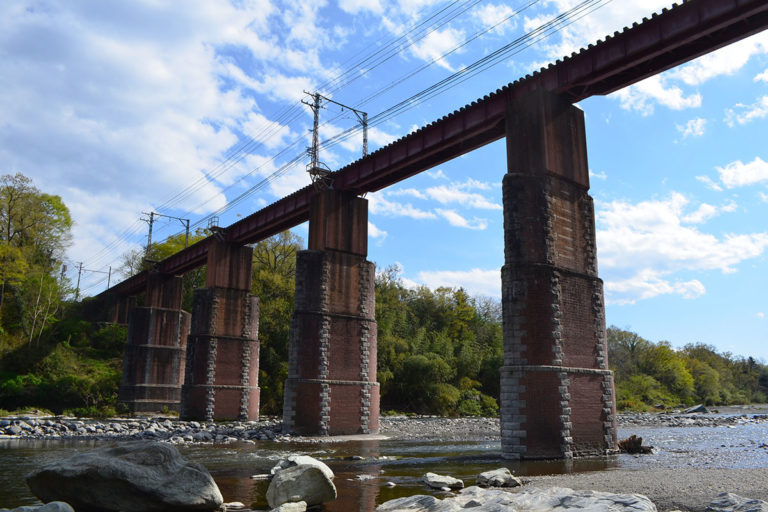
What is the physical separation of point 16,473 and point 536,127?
19.1 metres

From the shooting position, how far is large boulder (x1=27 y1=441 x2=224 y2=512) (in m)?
9.31

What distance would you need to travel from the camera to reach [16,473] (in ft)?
48.7

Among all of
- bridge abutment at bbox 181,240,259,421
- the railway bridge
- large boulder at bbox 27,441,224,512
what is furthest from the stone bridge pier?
bridge abutment at bbox 181,240,259,421

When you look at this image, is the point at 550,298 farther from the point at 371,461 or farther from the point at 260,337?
the point at 260,337

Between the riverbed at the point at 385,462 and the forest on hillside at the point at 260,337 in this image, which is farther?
the forest on hillside at the point at 260,337

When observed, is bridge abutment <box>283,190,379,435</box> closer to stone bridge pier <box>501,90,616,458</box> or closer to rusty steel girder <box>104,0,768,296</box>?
rusty steel girder <box>104,0,768,296</box>

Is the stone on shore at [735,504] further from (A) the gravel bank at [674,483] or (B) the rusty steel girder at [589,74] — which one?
(B) the rusty steel girder at [589,74]

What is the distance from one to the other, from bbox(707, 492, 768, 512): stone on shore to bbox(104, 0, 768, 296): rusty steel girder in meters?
14.4

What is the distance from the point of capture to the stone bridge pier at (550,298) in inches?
692

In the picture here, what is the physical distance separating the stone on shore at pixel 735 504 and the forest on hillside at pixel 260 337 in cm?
3708

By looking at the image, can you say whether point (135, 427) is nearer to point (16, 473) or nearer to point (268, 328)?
point (268, 328)

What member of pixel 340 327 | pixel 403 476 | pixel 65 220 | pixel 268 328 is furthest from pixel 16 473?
pixel 65 220

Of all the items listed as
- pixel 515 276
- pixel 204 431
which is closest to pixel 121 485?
pixel 515 276

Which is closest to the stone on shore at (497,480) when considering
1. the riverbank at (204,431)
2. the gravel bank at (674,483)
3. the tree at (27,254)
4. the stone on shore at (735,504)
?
the gravel bank at (674,483)
